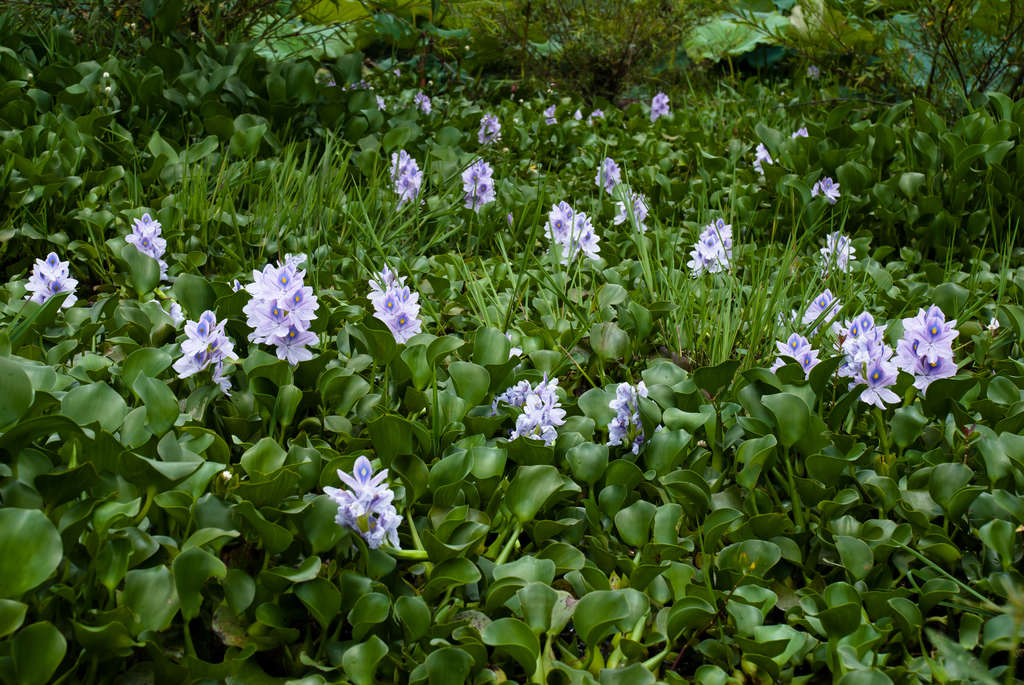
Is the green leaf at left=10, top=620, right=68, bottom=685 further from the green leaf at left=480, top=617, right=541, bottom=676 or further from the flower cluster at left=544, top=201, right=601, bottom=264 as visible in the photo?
the flower cluster at left=544, top=201, right=601, bottom=264

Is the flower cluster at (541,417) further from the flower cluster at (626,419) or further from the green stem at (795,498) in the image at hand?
the green stem at (795,498)

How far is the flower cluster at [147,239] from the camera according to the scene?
2.55 meters

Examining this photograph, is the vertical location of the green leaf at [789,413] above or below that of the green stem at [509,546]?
above

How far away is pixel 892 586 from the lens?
5.72 feet

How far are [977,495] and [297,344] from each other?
1.40 m

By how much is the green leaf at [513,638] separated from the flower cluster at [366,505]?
0.24m

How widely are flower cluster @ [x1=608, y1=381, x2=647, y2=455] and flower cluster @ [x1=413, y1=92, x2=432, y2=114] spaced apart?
2918mm

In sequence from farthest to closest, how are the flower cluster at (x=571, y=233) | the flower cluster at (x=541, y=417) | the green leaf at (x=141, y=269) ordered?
the flower cluster at (x=571, y=233), the green leaf at (x=141, y=269), the flower cluster at (x=541, y=417)

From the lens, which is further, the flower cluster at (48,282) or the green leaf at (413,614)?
the flower cluster at (48,282)

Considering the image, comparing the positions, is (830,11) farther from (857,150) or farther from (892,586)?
(892,586)

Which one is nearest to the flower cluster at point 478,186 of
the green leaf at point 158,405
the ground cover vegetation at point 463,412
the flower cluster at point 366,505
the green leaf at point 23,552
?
the ground cover vegetation at point 463,412

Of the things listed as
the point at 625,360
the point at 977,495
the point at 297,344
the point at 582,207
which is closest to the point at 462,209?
the point at 582,207

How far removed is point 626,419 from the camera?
2.04 meters

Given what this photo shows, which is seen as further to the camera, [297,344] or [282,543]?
[297,344]
